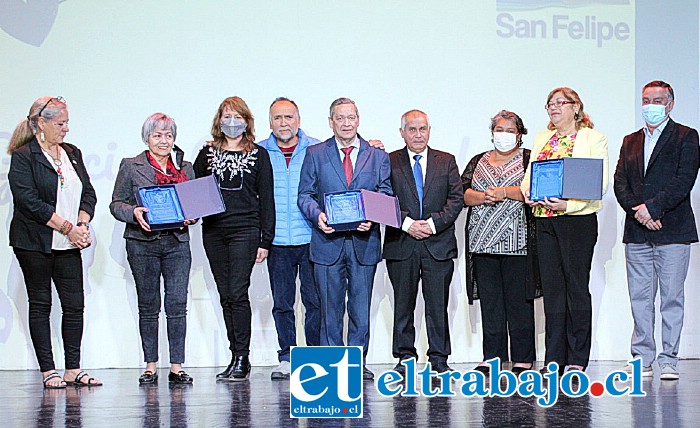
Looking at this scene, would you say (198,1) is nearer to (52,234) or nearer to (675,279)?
(52,234)

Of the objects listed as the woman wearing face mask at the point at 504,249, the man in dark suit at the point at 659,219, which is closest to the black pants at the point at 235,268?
the woman wearing face mask at the point at 504,249

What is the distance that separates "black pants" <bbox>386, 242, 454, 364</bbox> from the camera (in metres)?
4.99

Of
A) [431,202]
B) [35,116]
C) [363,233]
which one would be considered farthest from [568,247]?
[35,116]

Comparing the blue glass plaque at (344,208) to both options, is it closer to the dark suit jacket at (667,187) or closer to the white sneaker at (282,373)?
the white sneaker at (282,373)

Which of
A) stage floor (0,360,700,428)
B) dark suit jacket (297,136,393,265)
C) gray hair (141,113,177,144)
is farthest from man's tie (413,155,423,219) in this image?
gray hair (141,113,177,144)

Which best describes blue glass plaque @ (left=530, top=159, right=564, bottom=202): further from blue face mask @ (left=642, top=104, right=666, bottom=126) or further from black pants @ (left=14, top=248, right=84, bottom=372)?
black pants @ (left=14, top=248, right=84, bottom=372)

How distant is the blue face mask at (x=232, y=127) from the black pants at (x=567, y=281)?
5.24ft

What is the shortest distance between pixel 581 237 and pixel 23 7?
139 inches

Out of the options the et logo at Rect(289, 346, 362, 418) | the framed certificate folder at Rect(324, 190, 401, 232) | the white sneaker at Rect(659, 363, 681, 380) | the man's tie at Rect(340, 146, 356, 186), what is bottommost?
the white sneaker at Rect(659, 363, 681, 380)

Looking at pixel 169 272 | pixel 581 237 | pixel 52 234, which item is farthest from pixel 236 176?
pixel 581 237

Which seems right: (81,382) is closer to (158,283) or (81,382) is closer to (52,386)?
(52,386)

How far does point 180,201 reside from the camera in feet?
15.5

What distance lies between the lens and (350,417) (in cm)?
370

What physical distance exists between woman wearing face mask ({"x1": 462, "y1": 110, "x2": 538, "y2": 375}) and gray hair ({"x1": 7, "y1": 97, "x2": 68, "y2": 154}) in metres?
2.14
